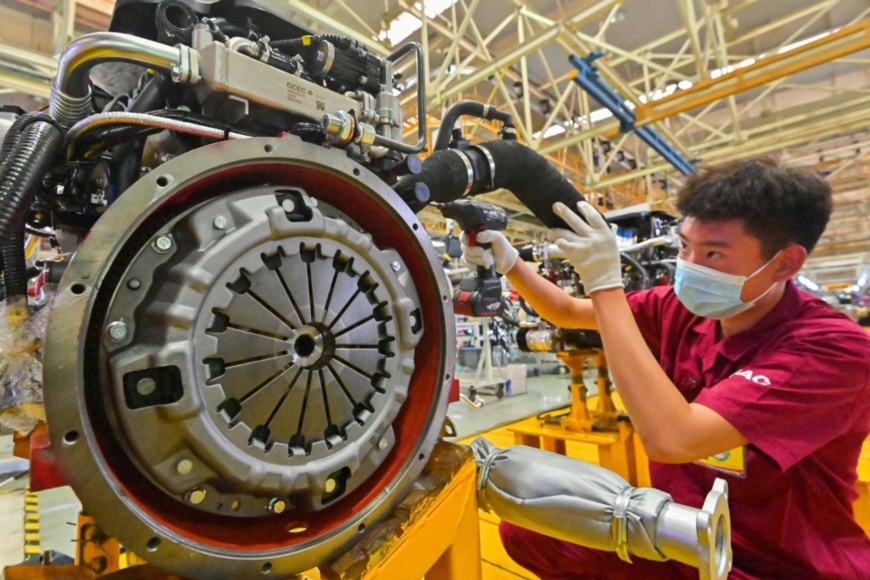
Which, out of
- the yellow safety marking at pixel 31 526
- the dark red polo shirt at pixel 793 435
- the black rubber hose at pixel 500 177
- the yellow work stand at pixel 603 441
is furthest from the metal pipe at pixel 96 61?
the yellow work stand at pixel 603 441

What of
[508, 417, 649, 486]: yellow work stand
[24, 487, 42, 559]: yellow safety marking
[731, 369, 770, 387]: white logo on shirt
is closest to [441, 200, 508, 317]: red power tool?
[731, 369, 770, 387]: white logo on shirt

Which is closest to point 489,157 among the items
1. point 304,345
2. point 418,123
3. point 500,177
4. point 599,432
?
point 500,177

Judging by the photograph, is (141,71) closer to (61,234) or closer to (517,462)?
(61,234)

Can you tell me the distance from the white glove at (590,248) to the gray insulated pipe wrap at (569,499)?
0.52m

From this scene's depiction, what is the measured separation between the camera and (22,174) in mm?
577

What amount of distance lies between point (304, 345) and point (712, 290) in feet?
3.86

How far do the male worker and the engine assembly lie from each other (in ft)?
1.86

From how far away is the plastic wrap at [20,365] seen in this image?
581mm

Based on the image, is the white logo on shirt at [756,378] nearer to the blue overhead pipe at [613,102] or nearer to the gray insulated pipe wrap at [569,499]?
the gray insulated pipe wrap at [569,499]

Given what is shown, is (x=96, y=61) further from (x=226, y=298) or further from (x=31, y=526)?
(x=31, y=526)

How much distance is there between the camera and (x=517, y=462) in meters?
0.93

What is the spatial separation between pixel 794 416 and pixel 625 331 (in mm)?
406

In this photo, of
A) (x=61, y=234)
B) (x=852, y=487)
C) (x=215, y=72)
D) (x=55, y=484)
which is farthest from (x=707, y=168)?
Answer: (x=61, y=234)

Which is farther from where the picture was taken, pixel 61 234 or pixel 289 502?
pixel 61 234
